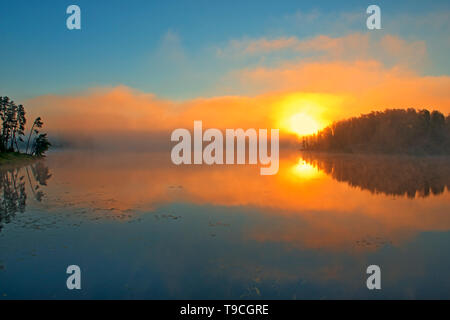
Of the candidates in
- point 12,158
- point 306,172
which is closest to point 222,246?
point 306,172

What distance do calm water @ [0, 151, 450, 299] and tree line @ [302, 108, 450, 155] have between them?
Answer: 14814 centimetres

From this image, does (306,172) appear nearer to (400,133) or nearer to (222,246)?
(222,246)

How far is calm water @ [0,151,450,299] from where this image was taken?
11.3 meters

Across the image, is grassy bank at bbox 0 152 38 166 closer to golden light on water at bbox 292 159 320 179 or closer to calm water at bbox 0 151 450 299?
calm water at bbox 0 151 450 299

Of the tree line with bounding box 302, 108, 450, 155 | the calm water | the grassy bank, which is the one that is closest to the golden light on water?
the calm water

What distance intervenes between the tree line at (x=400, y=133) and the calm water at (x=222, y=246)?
148143 mm

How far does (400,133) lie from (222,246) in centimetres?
17982

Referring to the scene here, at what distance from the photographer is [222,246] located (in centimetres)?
1594

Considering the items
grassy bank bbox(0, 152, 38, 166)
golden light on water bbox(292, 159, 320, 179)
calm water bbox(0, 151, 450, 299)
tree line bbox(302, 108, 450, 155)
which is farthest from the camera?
tree line bbox(302, 108, 450, 155)

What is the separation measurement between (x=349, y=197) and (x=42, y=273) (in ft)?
94.3

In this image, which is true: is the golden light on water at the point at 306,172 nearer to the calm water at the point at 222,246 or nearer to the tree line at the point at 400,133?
the calm water at the point at 222,246

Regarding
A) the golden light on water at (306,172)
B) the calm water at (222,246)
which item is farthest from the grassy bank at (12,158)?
the golden light on water at (306,172)

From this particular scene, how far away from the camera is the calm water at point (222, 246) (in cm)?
1130
